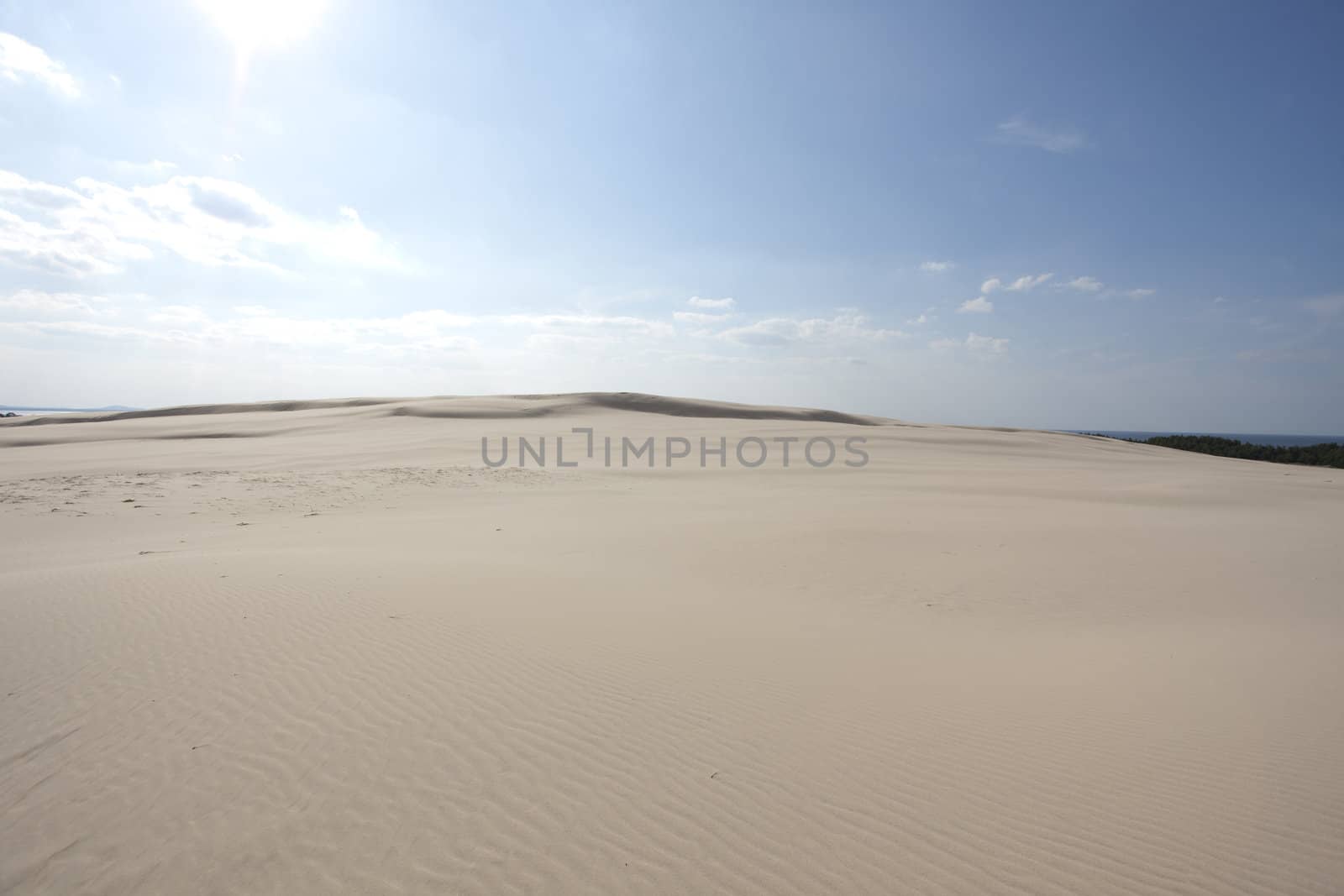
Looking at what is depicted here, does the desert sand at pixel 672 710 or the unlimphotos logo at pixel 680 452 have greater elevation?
the unlimphotos logo at pixel 680 452

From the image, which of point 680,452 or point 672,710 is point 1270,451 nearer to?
point 680,452

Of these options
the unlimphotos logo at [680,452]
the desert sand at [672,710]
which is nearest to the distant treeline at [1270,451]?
the unlimphotos logo at [680,452]

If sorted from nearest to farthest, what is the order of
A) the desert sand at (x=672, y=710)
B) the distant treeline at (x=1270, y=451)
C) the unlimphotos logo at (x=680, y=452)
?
the desert sand at (x=672, y=710) < the unlimphotos logo at (x=680, y=452) < the distant treeline at (x=1270, y=451)

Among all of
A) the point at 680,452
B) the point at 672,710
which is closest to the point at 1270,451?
the point at 680,452

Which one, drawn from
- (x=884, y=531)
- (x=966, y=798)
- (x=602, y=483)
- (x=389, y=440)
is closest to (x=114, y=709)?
(x=966, y=798)

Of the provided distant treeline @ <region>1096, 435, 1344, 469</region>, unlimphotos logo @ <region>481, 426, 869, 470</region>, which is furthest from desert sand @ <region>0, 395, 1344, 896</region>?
distant treeline @ <region>1096, 435, 1344, 469</region>

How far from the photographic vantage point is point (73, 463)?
17688 millimetres

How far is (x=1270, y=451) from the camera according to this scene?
32.1 m

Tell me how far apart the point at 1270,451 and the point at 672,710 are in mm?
41762

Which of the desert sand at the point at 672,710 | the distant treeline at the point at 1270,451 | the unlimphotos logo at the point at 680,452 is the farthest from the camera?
the distant treeline at the point at 1270,451

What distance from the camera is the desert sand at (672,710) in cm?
251

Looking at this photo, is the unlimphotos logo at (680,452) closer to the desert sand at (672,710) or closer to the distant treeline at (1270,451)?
the desert sand at (672,710)

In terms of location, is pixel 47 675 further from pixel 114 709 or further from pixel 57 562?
pixel 57 562

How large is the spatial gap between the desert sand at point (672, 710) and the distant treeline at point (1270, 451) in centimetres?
2817
